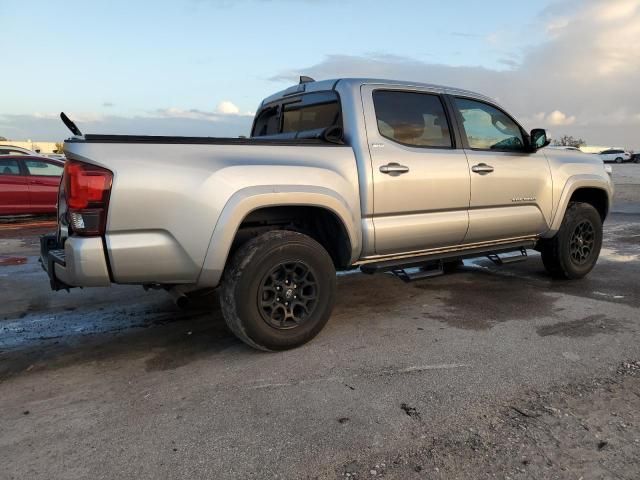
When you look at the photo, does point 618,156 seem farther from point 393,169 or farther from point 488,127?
point 393,169

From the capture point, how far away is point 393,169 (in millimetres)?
4277

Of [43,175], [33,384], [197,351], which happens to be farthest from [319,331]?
[43,175]

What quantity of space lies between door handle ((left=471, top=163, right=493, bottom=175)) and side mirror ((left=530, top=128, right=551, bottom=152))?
74 centimetres

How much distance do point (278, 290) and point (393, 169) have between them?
137cm

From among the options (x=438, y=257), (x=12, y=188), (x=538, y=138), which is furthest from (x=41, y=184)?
(x=538, y=138)

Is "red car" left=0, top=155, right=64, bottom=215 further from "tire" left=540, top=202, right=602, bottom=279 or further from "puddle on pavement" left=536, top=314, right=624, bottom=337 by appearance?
"puddle on pavement" left=536, top=314, right=624, bottom=337

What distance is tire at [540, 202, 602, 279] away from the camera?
5891 mm

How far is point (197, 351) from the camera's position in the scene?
13.3 feet

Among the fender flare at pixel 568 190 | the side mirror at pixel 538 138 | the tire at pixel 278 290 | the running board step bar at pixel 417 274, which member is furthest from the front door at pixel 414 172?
the fender flare at pixel 568 190

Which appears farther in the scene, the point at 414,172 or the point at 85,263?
the point at 414,172

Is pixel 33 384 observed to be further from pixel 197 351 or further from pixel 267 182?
pixel 267 182

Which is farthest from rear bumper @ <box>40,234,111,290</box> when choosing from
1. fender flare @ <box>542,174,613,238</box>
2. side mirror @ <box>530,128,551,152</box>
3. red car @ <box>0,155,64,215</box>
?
red car @ <box>0,155,64,215</box>

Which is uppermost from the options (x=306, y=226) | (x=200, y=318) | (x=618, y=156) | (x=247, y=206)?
(x=247, y=206)

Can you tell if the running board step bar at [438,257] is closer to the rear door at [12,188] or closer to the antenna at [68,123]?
the antenna at [68,123]
